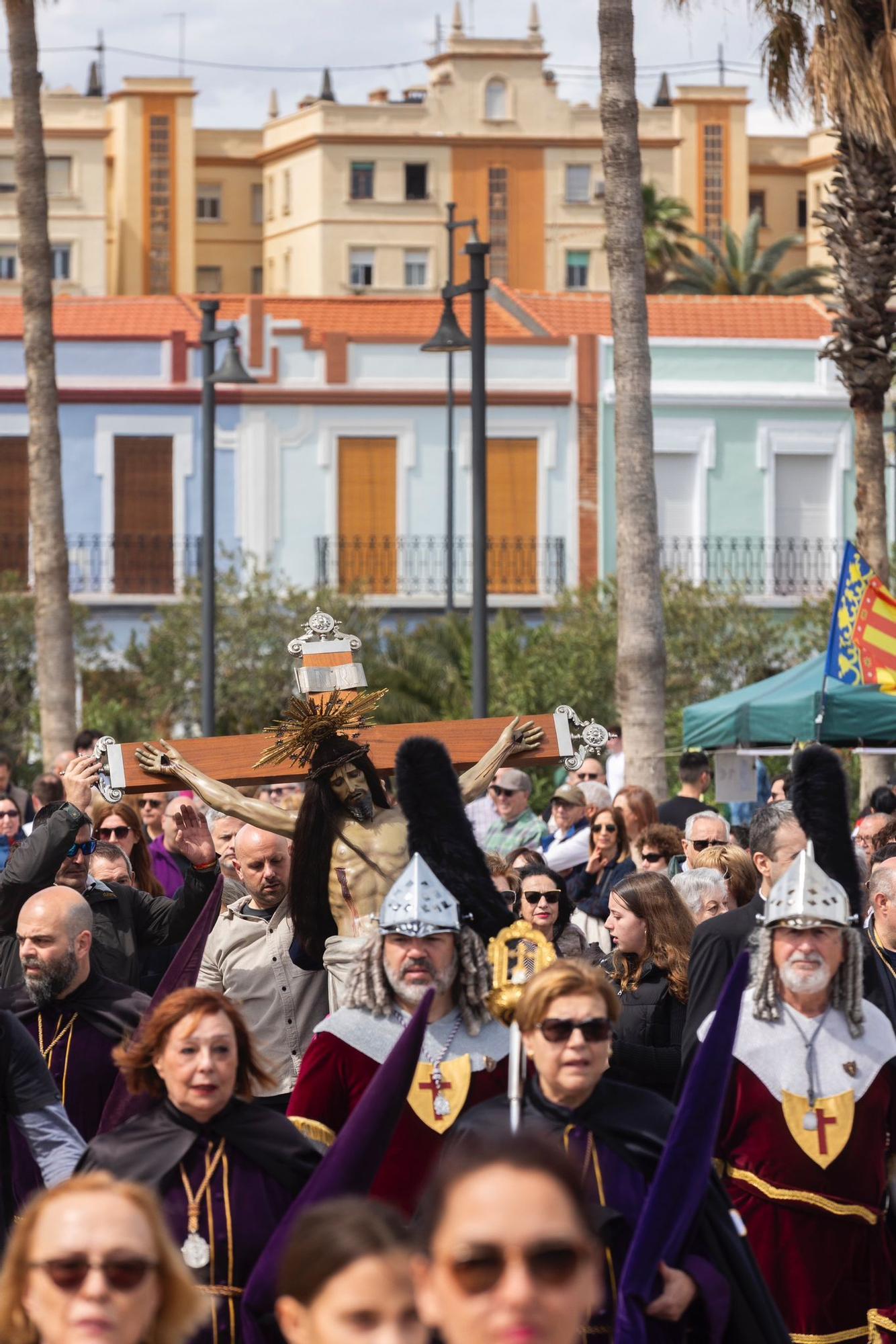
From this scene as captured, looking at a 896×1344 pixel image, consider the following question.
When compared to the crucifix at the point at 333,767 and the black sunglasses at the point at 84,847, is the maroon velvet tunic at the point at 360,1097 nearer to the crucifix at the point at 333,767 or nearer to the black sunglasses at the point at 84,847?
the crucifix at the point at 333,767

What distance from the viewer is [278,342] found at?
120 feet

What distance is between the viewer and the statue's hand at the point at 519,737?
8.62 metres

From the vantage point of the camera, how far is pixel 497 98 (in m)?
72.2

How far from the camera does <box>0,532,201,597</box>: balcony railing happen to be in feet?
→ 119

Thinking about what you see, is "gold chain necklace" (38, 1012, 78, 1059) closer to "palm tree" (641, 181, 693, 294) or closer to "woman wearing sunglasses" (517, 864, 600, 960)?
"woman wearing sunglasses" (517, 864, 600, 960)

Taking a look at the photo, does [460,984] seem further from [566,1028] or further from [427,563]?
[427,563]

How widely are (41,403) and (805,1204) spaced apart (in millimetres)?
14531

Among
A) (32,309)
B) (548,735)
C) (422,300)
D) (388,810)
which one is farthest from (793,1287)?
(422,300)

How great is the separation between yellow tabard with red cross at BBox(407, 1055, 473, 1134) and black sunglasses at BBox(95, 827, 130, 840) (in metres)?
4.55

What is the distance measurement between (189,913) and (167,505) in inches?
1132

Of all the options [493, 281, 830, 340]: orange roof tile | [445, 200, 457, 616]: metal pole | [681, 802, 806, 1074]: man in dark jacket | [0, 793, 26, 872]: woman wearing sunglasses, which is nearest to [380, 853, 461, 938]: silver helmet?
[681, 802, 806, 1074]: man in dark jacket

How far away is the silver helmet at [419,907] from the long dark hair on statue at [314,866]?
58.5 inches

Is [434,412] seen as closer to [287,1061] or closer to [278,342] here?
[278,342]

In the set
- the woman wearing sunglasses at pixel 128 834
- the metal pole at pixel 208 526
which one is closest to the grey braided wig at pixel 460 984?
the woman wearing sunglasses at pixel 128 834
